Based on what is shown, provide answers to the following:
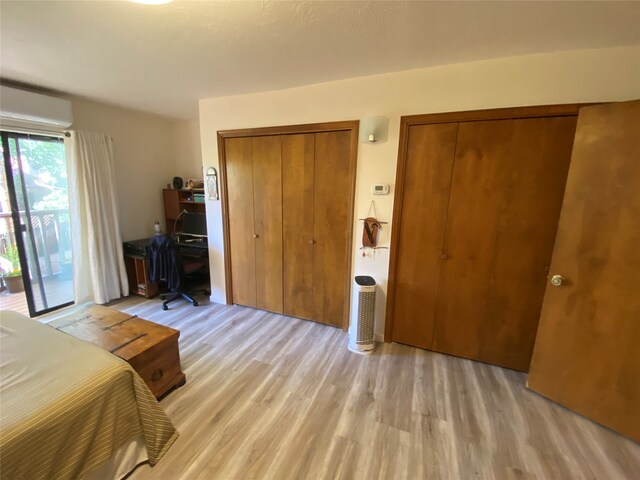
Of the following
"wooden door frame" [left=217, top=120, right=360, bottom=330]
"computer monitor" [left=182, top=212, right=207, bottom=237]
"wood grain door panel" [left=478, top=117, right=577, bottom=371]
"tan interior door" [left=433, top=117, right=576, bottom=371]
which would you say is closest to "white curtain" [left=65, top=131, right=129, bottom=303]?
"computer monitor" [left=182, top=212, right=207, bottom=237]

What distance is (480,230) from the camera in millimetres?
2090

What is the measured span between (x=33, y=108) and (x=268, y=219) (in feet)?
7.78

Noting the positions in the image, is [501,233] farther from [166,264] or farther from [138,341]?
[166,264]

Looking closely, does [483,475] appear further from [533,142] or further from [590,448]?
[533,142]

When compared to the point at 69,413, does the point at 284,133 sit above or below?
above

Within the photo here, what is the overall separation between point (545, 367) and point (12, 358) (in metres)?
3.25

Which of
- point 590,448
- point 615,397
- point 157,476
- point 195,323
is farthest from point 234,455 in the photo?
point 615,397

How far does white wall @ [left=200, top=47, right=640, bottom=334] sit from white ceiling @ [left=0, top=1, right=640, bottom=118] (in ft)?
0.28

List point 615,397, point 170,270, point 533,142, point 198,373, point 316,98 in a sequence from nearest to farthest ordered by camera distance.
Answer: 1. point 615,397
2. point 533,142
3. point 198,373
4. point 316,98
5. point 170,270

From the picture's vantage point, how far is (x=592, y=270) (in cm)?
163

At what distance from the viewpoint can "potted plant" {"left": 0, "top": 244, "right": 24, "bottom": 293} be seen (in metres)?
2.84

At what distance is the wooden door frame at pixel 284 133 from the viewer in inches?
Answer: 92.3

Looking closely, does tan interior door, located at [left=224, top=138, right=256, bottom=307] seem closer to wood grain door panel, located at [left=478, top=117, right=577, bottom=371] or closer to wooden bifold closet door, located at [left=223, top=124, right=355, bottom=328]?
wooden bifold closet door, located at [left=223, top=124, right=355, bottom=328]

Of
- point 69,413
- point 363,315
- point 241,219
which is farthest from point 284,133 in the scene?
point 69,413
